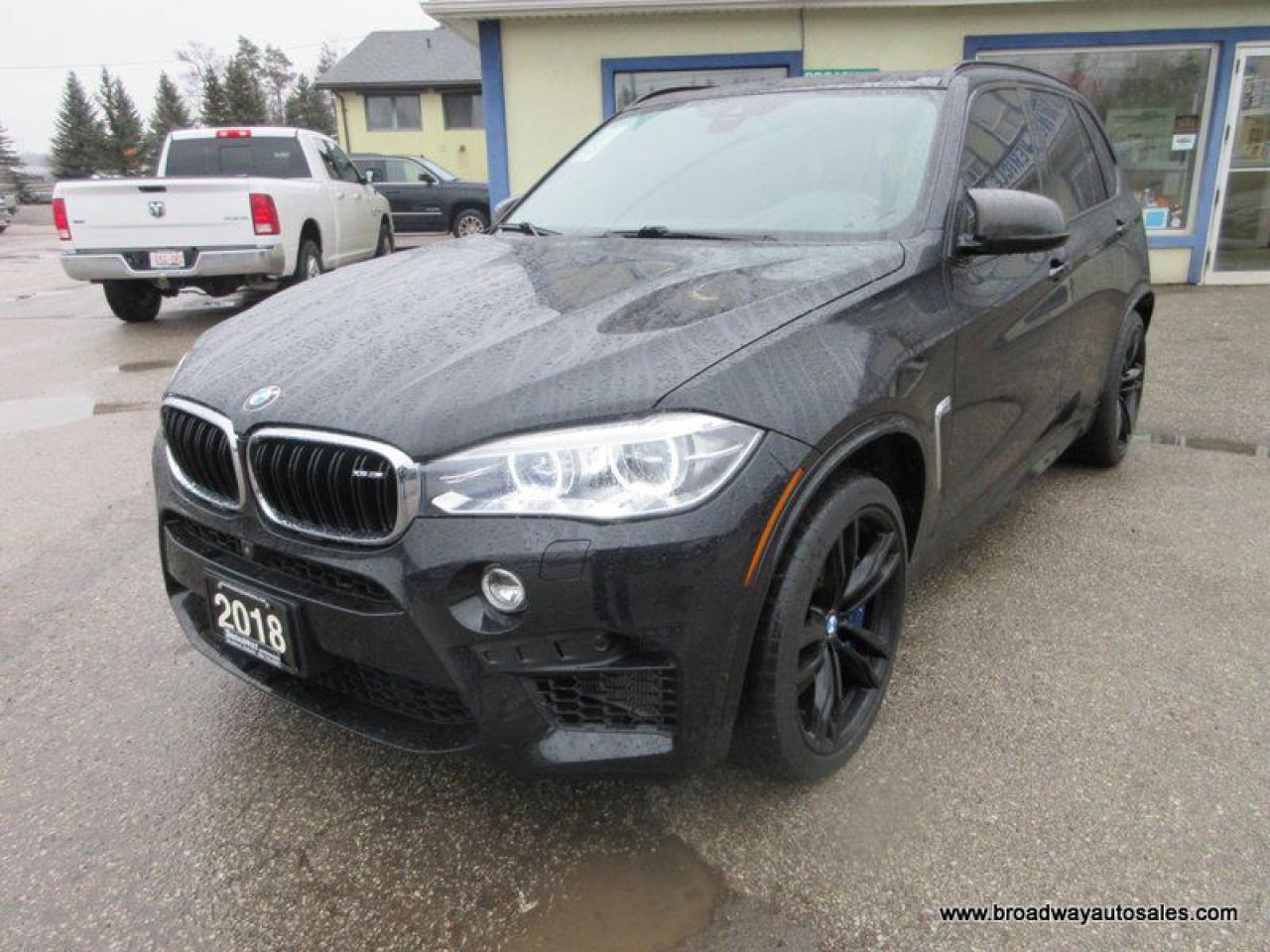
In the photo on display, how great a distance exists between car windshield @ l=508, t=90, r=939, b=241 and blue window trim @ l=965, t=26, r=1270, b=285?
Result: 7.72 metres

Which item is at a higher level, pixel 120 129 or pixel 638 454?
pixel 120 129

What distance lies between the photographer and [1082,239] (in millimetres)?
3592

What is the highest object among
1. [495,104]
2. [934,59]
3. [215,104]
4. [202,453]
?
[215,104]

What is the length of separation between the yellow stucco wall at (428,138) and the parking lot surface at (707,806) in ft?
117

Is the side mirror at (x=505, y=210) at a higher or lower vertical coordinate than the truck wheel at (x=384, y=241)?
higher

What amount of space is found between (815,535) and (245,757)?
1609 mm

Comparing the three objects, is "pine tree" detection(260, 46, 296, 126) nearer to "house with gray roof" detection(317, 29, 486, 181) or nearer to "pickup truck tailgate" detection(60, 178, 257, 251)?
"house with gray roof" detection(317, 29, 486, 181)

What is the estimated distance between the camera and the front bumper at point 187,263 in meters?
8.64

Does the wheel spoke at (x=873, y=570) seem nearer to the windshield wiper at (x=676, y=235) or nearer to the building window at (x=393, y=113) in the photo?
the windshield wiper at (x=676, y=235)

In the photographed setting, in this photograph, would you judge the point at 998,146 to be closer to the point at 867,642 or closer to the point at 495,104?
the point at 867,642

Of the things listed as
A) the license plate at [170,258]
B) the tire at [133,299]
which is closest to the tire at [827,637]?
the license plate at [170,258]

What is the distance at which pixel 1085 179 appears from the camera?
12.7 ft

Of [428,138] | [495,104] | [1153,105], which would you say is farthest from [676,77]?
[428,138]

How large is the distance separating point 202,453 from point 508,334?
77 centimetres
